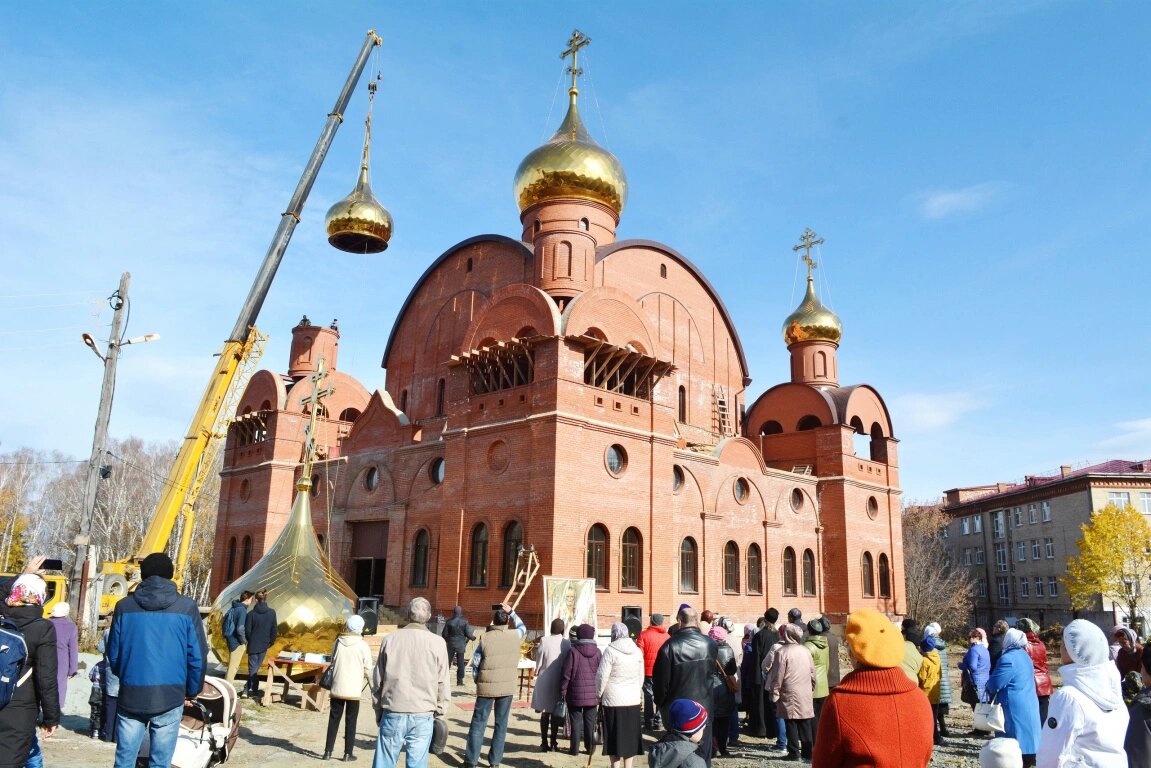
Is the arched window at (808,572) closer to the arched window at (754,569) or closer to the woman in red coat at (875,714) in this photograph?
the arched window at (754,569)

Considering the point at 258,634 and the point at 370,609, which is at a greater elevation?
the point at 370,609

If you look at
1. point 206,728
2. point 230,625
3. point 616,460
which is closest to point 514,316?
point 616,460

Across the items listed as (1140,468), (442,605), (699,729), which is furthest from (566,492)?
(1140,468)

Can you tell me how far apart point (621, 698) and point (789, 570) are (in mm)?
19655

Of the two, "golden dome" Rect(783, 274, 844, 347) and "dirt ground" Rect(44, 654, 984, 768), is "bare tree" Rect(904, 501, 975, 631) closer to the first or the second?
"golden dome" Rect(783, 274, 844, 347)

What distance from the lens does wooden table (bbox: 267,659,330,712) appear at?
10820mm

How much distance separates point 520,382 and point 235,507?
13723 mm

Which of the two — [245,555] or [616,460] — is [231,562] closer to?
[245,555]

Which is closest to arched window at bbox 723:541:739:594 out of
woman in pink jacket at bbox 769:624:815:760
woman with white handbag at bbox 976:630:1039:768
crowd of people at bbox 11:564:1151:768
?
crowd of people at bbox 11:564:1151:768

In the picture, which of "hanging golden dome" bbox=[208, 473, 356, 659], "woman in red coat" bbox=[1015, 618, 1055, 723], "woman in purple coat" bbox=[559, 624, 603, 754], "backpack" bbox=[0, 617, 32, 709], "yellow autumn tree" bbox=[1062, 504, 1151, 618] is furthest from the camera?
"yellow autumn tree" bbox=[1062, 504, 1151, 618]

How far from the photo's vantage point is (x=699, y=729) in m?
4.14

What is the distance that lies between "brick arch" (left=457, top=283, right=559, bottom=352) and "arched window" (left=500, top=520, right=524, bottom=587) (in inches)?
175

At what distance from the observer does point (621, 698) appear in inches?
280

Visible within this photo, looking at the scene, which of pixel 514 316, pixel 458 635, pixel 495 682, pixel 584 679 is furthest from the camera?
pixel 514 316
